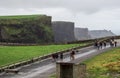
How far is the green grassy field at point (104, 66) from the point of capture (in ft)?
148

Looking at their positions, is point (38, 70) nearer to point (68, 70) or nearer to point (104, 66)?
point (104, 66)

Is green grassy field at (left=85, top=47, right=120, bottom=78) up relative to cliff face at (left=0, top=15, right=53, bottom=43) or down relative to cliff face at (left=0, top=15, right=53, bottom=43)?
down

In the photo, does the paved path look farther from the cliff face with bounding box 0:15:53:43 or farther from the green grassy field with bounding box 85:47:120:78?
the cliff face with bounding box 0:15:53:43

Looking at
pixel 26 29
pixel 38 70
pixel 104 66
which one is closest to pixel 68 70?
pixel 38 70

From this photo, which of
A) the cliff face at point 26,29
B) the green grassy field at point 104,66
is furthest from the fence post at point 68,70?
the cliff face at point 26,29

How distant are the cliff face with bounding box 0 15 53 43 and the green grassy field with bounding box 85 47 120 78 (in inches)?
2601

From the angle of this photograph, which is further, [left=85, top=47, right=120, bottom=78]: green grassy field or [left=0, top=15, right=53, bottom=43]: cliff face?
[left=0, top=15, right=53, bottom=43]: cliff face

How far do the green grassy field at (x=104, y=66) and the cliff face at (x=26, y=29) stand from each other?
66.1 meters

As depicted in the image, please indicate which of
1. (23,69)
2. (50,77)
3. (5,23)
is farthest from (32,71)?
(5,23)

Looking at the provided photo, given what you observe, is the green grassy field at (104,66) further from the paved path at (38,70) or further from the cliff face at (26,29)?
the cliff face at (26,29)

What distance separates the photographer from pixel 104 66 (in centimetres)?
4956

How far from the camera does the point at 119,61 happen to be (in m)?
52.1

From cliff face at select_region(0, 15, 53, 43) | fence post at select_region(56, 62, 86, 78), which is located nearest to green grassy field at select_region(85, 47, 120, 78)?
fence post at select_region(56, 62, 86, 78)

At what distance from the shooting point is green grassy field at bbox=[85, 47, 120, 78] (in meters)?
45.2
